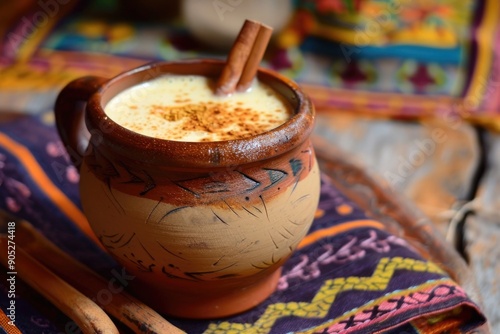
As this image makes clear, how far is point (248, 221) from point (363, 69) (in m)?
0.98

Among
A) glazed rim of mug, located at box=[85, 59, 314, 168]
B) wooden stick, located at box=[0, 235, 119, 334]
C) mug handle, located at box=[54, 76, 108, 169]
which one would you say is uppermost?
glazed rim of mug, located at box=[85, 59, 314, 168]

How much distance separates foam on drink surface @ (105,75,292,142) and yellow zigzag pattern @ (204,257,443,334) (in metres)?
0.20

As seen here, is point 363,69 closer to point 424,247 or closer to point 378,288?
point 424,247

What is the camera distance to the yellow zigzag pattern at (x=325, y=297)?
0.71 m

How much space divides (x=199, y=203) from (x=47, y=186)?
39 centimetres

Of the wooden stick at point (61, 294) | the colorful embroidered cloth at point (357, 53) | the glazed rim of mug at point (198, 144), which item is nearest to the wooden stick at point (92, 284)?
the wooden stick at point (61, 294)

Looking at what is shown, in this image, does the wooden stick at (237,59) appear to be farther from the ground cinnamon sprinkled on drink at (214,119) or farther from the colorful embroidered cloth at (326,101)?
the colorful embroidered cloth at (326,101)

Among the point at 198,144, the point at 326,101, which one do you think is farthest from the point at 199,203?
the point at 326,101

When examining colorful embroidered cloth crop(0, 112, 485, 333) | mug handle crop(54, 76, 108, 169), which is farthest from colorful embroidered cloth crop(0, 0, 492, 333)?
mug handle crop(54, 76, 108, 169)

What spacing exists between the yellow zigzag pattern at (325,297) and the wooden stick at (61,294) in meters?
0.11

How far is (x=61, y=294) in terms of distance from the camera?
689mm

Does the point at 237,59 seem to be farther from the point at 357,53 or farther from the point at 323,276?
the point at 357,53

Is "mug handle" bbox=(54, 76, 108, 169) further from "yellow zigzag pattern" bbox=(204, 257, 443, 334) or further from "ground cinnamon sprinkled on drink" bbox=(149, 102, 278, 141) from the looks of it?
"yellow zigzag pattern" bbox=(204, 257, 443, 334)

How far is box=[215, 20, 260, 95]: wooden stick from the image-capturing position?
75 cm
